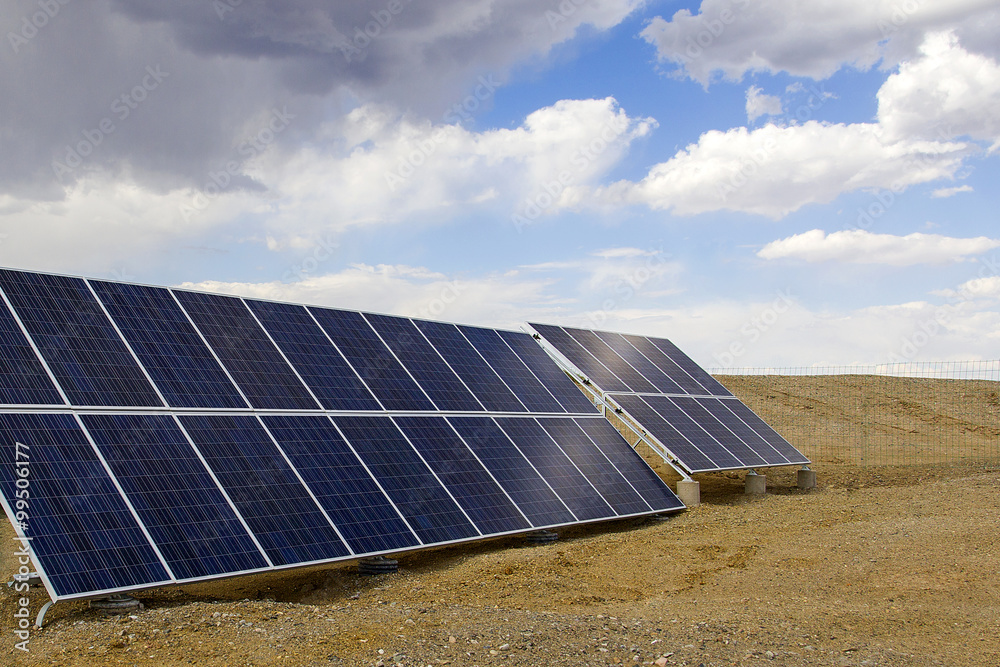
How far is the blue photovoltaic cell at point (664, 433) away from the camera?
24312 millimetres

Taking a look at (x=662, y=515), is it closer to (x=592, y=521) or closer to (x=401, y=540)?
(x=592, y=521)

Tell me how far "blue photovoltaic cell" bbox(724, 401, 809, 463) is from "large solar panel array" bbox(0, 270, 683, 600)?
25.4 feet

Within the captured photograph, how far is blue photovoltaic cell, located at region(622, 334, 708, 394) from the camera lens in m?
29.8

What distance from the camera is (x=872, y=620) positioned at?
487 inches

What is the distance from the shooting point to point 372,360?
64.4ft

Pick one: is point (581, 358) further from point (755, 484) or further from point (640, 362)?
point (755, 484)

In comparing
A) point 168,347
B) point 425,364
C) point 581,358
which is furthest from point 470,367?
point 168,347

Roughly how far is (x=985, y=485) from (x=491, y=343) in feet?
55.5

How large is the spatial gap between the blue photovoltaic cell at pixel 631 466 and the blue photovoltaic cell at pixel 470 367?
257cm

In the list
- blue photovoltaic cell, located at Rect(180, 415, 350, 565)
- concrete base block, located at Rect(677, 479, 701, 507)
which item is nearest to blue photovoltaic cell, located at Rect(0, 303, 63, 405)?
blue photovoltaic cell, located at Rect(180, 415, 350, 565)

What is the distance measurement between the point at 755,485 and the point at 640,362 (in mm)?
5829

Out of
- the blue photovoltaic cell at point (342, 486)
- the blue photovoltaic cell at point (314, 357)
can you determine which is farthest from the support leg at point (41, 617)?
the blue photovoltaic cell at point (314, 357)

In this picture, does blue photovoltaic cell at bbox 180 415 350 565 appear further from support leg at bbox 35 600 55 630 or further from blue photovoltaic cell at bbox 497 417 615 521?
blue photovoltaic cell at bbox 497 417 615 521

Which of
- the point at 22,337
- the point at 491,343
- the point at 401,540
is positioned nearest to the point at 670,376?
the point at 491,343
